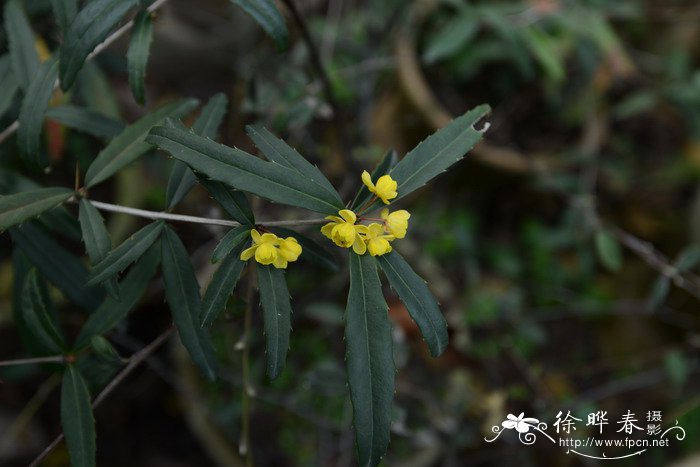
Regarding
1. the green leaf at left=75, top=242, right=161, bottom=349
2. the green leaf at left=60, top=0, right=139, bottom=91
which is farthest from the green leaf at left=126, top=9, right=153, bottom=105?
the green leaf at left=75, top=242, right=161, bottom=349

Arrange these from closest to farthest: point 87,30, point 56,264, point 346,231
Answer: point 346,231 → point 87,30 → point 56,264

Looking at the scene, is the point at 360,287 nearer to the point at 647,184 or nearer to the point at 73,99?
the point at 73,99

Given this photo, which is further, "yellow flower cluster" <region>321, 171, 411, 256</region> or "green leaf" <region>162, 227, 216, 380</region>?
"green leaf" <region>162, 227, 216, 380</region>

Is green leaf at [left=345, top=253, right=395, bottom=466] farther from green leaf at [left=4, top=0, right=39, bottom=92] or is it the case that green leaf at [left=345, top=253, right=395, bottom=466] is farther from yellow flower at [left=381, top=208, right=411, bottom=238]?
green leaf at [left=4, top=0, right=39, bottom=92]

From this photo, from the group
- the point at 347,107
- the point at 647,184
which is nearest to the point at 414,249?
the point at 347,107

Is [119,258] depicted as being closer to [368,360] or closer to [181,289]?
[181,289]

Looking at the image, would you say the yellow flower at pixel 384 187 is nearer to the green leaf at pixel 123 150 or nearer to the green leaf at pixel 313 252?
the green leaf at pixel 313 252

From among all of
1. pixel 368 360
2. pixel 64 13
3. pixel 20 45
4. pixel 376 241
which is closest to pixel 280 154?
pixel 376 241
